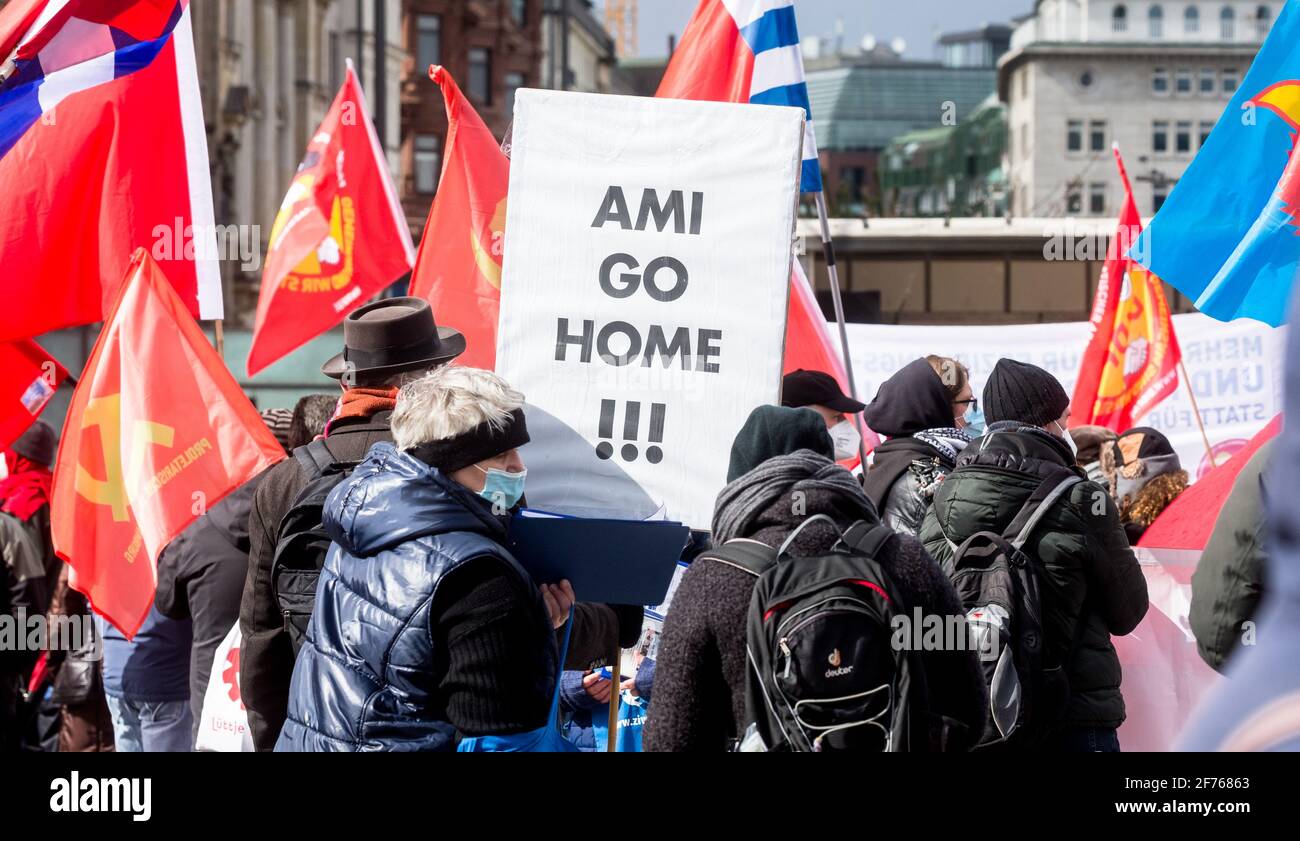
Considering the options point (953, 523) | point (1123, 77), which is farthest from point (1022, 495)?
point (1123, 77)

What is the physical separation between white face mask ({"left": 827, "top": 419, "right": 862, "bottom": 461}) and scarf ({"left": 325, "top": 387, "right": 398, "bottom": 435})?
228 centimetres

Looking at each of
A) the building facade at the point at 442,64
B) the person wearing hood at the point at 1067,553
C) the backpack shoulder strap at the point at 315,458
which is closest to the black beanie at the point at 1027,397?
the person wearing hood at the point at 1067,553

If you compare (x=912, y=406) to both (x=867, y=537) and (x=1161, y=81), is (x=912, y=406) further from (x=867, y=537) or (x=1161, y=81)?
(x=1161, y=81)

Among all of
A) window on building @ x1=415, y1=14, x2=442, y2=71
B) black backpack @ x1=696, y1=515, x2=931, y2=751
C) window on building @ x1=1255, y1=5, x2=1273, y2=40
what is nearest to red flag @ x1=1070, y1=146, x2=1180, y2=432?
black backpack @ x1=696, y1=515, x2=931, y2=751

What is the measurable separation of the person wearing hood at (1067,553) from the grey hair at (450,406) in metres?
1.47

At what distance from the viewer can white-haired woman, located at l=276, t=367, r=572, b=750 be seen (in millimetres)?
3420

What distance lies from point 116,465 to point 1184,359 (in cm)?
764

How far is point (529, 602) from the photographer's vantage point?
3.50 meters

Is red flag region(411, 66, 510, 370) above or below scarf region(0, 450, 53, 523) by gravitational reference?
above

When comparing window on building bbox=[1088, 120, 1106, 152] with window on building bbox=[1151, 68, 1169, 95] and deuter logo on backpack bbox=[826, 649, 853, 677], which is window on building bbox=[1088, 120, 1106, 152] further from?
deuter logo on backpack bbox=[826, 649, 853, 677]

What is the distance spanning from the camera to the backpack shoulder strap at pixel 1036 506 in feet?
15.0

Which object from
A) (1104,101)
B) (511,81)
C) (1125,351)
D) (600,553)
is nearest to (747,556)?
(600,553)
